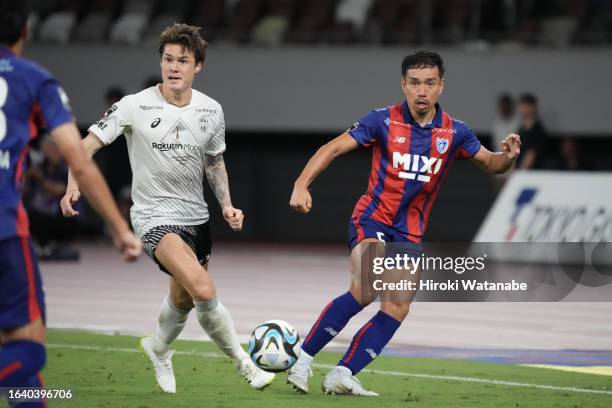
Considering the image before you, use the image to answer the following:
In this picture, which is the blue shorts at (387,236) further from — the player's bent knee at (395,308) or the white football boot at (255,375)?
the white football boot at (255,375)

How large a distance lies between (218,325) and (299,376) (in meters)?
0.61

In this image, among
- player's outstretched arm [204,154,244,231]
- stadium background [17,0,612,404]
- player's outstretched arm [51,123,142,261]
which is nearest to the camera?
player's outstretched arm [51,123,142,261]

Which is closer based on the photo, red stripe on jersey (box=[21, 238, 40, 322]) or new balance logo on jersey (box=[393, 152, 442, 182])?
red stripe on jersey (box=[21, 238, 40, 322])

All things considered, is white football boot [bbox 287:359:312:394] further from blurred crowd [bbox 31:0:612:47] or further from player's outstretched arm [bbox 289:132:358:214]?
blurred crowd [bbox 31:0:612:47]

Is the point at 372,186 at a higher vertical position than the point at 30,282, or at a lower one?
higher

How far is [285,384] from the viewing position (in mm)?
8281

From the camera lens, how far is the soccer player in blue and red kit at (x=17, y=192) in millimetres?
5176

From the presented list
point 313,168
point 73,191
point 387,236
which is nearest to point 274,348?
point 387,236

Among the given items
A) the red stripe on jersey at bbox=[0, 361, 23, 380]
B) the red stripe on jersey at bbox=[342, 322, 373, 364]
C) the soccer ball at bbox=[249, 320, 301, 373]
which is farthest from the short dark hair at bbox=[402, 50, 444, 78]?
the red stripe on jersey at bbox=[0, 361, 23, 380]

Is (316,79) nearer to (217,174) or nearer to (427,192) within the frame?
(217,174)

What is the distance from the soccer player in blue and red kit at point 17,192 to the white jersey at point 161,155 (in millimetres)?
2481

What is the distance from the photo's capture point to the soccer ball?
759 centimetres

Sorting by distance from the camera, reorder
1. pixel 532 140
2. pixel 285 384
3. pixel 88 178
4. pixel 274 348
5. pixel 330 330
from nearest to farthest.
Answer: pixel 88 178, pixel 274 348, pixel 330 330, pixel 285 384, pixel 532 140

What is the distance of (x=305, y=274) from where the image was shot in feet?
56.6
